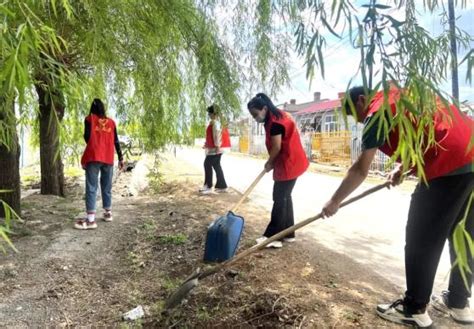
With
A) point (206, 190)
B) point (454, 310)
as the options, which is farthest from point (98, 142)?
point (454, 310)

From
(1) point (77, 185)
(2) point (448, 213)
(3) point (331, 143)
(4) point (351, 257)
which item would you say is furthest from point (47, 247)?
(3) point (331, 143)

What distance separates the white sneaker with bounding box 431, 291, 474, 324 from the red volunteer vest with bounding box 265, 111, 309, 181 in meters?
1.82

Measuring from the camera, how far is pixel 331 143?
19234mm

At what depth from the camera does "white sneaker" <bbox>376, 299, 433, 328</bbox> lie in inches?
114

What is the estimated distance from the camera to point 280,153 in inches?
181

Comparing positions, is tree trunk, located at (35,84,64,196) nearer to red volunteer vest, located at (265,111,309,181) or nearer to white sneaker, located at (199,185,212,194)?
white sneaker, located at (199,185,212,194)

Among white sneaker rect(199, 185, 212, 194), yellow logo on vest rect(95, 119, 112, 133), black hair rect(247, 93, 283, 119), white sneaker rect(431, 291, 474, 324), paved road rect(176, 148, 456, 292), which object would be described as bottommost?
paved road rect(176, 148, 456, 292)

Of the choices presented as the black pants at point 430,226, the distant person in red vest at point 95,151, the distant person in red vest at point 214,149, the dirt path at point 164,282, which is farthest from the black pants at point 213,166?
the black pants at point 430,226

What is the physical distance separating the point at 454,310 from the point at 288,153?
212 centimetres

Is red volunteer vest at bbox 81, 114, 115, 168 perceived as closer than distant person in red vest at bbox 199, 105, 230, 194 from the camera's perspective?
Yes

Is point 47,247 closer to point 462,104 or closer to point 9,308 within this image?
point 9,308

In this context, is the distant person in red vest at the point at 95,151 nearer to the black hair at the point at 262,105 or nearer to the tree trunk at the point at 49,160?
the tree trunk at the point at 49,160

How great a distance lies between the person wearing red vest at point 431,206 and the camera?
8.73 feet

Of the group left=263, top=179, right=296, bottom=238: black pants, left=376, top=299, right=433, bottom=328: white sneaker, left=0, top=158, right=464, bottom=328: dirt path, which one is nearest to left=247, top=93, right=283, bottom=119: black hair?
left=263, top=179, right=296, bottom=238: black pants
